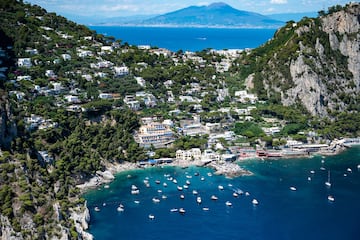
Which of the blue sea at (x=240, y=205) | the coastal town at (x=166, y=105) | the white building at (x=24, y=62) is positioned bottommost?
the blue sea at (x=240, y=205)

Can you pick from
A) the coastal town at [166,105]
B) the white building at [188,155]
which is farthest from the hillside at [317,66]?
the white building at [188,155]

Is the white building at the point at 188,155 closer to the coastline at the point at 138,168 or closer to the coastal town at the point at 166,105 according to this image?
the coastal town at the point at 166,105

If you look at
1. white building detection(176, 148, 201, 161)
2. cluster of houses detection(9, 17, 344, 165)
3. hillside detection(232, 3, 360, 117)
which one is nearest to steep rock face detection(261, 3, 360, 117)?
hillside detection(232, 3, 360, 117)

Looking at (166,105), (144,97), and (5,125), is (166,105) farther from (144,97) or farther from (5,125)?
(5,125)

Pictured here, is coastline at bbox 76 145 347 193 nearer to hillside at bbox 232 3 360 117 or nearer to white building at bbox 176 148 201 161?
white building at bbox 176 148 201 161

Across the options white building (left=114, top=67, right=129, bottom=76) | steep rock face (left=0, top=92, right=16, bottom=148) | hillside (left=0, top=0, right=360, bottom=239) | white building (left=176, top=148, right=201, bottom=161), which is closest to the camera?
steep rock face (left=0, top=92, right=16, bottom=148)

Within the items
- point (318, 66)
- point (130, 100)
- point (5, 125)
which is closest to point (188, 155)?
point (130, 100)

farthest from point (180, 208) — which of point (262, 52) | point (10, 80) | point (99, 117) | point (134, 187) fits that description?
point (262, 52)

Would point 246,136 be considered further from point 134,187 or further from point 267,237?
point 267,237
